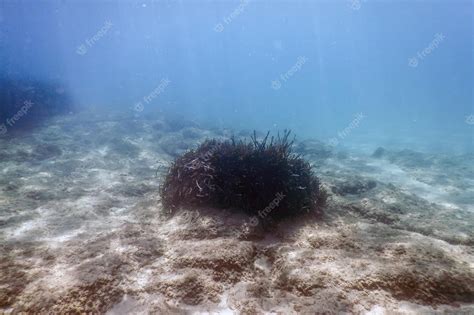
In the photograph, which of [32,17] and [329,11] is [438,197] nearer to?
[32,17]

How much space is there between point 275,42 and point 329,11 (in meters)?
112

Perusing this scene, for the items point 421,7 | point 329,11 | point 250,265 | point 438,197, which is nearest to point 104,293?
point 250,265

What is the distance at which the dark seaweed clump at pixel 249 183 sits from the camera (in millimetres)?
4918
